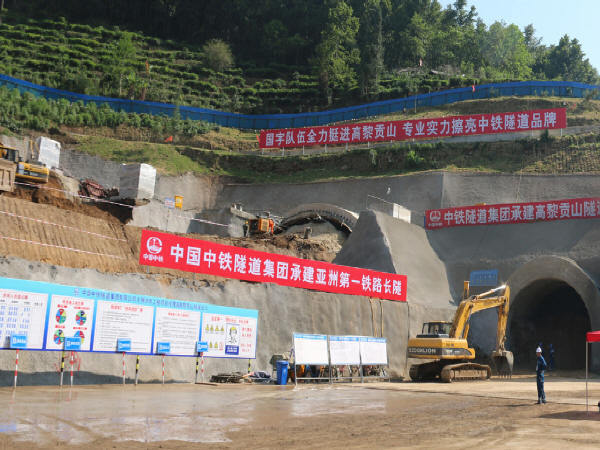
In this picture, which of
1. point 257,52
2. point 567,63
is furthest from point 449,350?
point 567,63

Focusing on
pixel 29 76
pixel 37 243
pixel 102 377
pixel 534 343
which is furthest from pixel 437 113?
pixel 102 377

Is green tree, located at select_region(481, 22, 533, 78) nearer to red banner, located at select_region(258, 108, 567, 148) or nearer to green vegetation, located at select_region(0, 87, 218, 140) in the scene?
red banner, located at select_region(258, 108, 567, 148)

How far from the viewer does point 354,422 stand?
12.9 m

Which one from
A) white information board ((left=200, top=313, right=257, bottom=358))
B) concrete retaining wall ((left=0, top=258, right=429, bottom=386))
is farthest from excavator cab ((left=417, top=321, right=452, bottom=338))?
white information board ((left=200, top=313, right=257, bottom=358))

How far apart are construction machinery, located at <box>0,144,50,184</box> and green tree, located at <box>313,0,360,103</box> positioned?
60.6 m

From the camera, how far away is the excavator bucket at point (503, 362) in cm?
3067

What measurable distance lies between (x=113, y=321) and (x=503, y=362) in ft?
65.5

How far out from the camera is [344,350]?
24438 millimetres

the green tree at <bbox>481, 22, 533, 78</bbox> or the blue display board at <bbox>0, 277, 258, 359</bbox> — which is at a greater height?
the green tree at <bbox>481, 22, 533, 78</bbox>

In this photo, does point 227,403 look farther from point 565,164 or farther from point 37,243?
point 565,164

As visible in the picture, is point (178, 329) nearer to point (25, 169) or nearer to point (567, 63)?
point (25, 169)

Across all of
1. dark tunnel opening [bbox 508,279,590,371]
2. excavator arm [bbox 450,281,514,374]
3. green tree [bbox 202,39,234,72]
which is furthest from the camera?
green tree [bbox 202,39,234,72]

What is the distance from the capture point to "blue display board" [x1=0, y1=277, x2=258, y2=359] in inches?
685

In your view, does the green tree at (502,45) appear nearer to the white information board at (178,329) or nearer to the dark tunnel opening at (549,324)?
the dark tunnel opening at (549,324)
